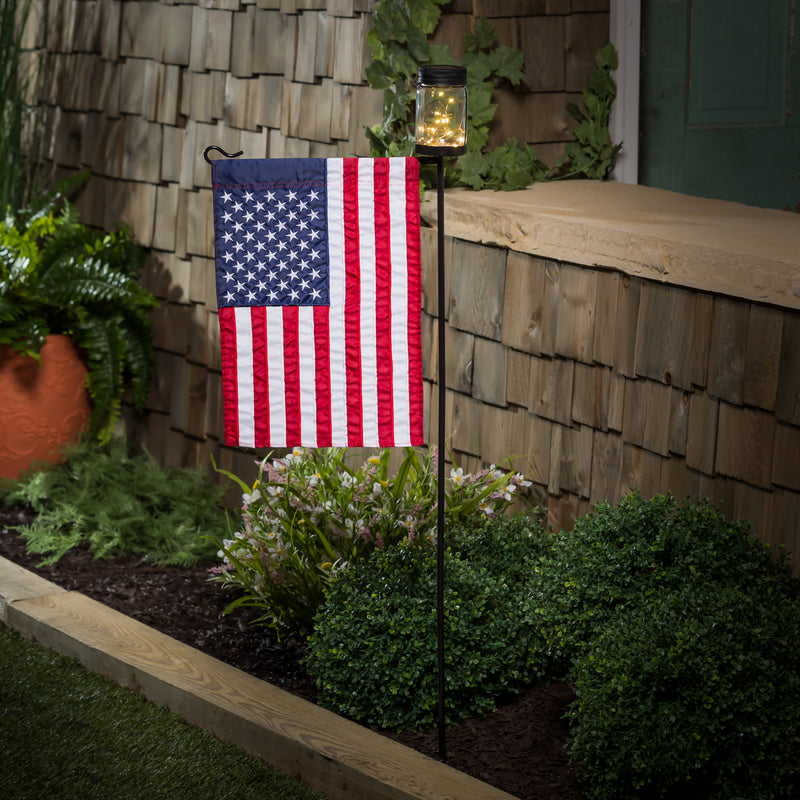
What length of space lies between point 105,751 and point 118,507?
188cm

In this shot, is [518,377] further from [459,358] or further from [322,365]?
[322,365]

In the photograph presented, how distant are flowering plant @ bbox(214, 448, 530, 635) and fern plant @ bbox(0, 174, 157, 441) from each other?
68.4 inches

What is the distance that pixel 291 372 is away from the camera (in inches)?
116

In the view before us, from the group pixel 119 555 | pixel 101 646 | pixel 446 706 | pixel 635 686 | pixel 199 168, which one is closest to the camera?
pixel 635 686

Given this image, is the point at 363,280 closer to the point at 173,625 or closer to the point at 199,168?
the point at 173,625

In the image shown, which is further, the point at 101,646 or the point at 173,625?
the point at 173,625

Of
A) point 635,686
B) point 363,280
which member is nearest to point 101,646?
point 363,280

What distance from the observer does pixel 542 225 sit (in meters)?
3.48

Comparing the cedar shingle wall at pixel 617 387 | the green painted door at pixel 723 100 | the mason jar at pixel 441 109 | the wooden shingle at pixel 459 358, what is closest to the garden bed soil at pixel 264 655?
the cedar shingle wall at pixel 617 387

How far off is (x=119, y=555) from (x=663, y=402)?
7.88 feet

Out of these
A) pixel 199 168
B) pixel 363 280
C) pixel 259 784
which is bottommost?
pixel 259 784

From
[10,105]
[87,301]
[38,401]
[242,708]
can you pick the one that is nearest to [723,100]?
[242,708]

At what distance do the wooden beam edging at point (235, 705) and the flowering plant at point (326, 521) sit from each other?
0.31m

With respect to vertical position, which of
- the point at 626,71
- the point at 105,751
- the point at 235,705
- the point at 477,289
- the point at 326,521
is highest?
the point at 626,71
